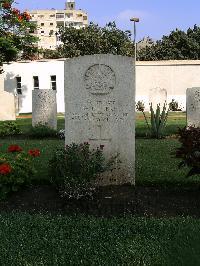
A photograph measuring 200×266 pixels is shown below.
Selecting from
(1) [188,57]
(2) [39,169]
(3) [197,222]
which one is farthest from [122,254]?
(1) [188,57]

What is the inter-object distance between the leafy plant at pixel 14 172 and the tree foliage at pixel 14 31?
40.7 ft

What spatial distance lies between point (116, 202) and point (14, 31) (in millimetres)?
14530

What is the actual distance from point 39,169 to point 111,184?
188 cm

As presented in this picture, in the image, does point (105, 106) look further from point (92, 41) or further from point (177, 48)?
point (177, 48)

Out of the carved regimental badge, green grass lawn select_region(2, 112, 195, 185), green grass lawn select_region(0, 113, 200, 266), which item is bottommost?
green grass lawn select_region(0, 113, 200, 266)

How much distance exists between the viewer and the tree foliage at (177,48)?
58656 millimetres

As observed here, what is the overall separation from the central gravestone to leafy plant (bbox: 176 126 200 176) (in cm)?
92

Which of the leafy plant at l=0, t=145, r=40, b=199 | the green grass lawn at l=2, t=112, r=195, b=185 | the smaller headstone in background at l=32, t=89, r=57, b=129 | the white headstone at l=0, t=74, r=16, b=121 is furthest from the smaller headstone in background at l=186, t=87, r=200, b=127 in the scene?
the leafy plant at l=0, t=145, r=40, b=199

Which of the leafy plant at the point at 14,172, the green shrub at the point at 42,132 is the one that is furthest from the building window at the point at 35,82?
the leafy plant at the point at 14,172

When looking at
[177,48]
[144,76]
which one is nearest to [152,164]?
[144,76]

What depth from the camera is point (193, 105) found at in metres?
16.9

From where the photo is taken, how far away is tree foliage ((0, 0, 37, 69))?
19703 millimetres

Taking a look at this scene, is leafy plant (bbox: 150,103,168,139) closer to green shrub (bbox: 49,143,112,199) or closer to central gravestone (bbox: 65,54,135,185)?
central gravestone (bbox: 65,54,135,185)

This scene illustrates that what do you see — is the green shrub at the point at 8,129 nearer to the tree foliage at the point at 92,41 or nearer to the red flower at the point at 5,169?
the red flower at the point at 5,169
